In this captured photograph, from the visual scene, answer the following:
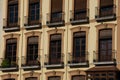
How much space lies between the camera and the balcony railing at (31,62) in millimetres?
43244

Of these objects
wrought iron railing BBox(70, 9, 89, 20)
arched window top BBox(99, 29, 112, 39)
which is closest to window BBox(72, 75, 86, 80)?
arched window top BBox(99, 29, 112, 39)

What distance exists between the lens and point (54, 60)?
1668 inches

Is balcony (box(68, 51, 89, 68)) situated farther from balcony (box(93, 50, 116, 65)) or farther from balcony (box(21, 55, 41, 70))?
balcony (box(21, 55, 41, 70))

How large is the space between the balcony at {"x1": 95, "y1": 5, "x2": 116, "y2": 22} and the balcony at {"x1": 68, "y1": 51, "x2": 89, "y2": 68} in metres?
3.38

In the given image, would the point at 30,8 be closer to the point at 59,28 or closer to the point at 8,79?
the point at 59,28

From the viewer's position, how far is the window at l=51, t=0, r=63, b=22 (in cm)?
4298

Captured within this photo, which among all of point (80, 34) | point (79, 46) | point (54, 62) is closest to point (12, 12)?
point (54, 62)

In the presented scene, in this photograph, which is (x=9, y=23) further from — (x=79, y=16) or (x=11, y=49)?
(x=79, y=16)

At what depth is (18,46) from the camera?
45.1m

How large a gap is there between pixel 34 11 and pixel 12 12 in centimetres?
278

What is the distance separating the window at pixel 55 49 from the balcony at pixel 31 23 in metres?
1.77

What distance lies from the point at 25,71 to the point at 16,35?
375 cm

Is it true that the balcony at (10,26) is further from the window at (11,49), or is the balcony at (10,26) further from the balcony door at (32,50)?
the balcony door at (32,50)

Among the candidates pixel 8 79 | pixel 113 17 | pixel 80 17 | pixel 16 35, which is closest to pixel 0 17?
pixel 16 35
